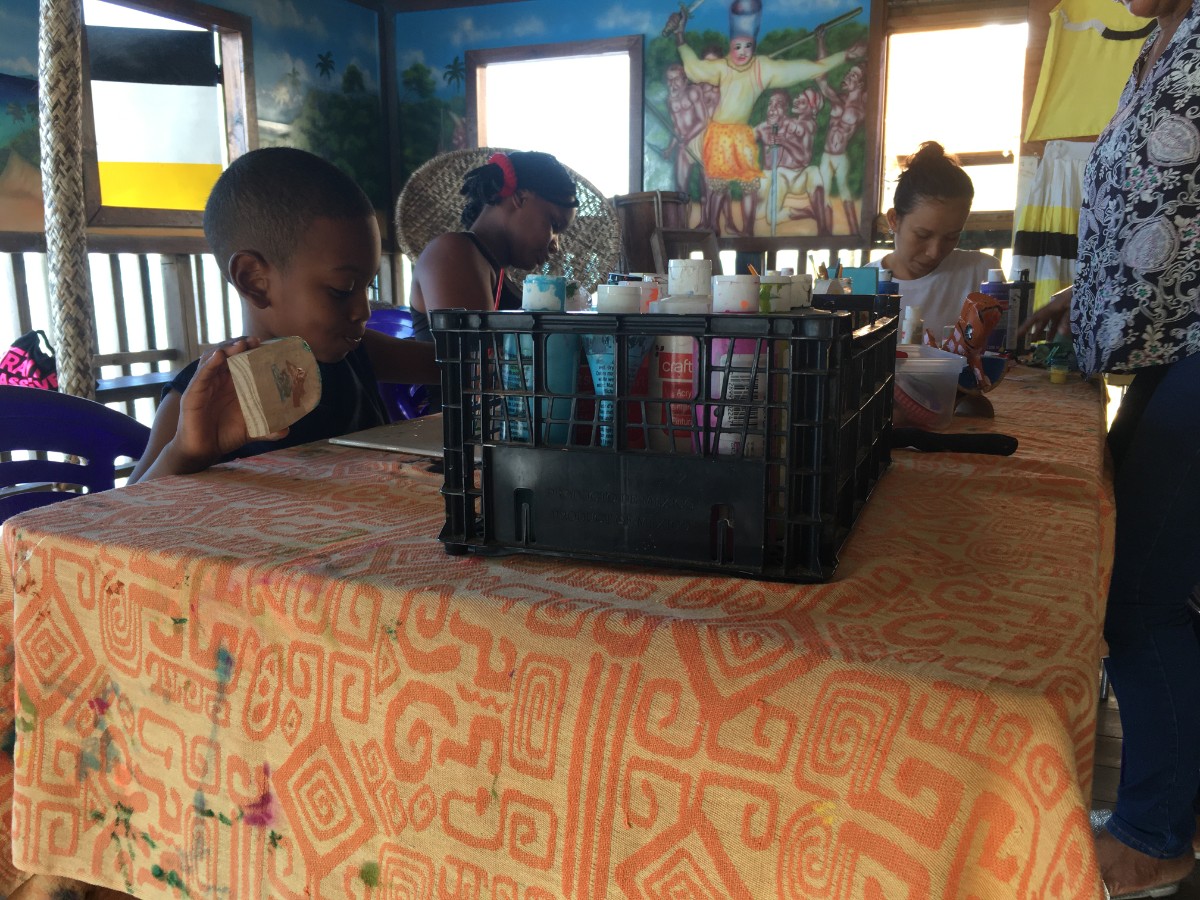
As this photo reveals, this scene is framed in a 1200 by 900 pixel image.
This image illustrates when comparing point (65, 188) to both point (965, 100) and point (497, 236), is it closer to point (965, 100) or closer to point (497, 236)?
point (497, 236)

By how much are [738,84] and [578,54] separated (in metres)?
1.08

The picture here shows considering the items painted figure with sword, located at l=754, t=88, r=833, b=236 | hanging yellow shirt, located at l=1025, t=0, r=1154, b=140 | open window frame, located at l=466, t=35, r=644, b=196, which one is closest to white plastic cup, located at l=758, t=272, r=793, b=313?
hanging yellow shirt, located at l=1025, t=0, r=1154, b=140

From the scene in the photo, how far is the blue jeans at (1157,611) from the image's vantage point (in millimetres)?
1352

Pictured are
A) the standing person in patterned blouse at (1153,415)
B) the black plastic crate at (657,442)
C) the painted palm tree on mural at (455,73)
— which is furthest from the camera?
the painted palm tree on mural at (455,73)

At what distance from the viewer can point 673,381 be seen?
2.27ft

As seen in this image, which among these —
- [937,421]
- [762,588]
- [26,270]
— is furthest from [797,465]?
[26,270]

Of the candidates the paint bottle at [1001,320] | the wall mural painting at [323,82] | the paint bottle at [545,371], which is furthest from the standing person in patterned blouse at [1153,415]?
the wall mural painting at [323,82]

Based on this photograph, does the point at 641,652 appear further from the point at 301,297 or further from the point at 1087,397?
the point at 1087,397

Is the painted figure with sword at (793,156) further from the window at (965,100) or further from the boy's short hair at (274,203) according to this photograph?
the boy's short hair at (274,203)

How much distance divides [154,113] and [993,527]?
4.93 metres

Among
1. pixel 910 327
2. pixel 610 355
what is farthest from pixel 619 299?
pixel 910 327

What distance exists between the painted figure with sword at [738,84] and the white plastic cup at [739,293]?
4.60m

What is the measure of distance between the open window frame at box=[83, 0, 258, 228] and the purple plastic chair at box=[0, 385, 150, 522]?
3279 millimetres

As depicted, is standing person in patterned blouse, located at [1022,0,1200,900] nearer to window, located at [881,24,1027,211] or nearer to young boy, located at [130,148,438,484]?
young boy, located at [130,148,438,484]
